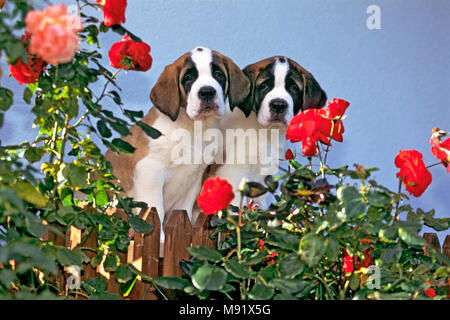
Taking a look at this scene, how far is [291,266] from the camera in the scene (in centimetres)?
100

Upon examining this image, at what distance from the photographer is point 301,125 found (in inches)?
47.8

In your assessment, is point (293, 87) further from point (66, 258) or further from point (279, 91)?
point (66, 258)

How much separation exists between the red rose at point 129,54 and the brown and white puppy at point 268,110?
482mm

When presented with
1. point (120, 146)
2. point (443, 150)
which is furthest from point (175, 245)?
point (443, 150)

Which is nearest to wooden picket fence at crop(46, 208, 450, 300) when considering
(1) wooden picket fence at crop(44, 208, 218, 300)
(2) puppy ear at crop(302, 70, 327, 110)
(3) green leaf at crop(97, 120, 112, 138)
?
Answer: (1) wooden picket fence at crop(44, 208, 218, 300)

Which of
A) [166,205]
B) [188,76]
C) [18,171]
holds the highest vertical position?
[188,76]

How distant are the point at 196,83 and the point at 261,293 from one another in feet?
2.65

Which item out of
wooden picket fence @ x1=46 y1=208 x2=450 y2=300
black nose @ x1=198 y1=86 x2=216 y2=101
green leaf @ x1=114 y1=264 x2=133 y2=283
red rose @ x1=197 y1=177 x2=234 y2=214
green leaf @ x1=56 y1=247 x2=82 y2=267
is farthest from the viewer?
black nose @ x1=198 y1=86 x2=216 y2=101

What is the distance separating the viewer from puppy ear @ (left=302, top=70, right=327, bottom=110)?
5.47 ft

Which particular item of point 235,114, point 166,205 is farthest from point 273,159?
point 166,205

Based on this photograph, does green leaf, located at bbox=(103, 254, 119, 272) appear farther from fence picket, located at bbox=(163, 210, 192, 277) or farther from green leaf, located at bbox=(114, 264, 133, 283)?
fence picket, located at bbox=(163, 210, 192, 277)

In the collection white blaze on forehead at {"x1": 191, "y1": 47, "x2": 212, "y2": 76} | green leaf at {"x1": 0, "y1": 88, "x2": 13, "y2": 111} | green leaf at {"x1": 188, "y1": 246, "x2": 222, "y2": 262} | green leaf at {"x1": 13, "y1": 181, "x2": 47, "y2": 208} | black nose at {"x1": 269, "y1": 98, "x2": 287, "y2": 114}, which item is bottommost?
green leaf at {"x1": 188, "y1": 246, "x2": 222, "y2": 262}
